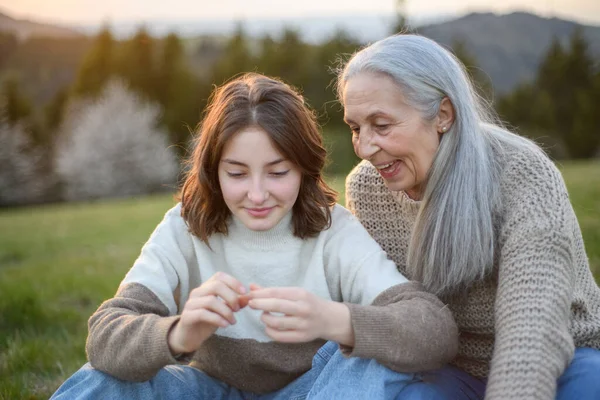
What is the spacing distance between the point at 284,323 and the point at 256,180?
0.66 m

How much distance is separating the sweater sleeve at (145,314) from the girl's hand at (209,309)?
94 mm

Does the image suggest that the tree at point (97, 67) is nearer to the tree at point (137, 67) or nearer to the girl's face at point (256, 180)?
the tree at point (137, 67)

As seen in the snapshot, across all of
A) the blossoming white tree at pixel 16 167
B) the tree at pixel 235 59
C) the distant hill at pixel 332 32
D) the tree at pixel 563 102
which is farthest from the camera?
the tree at pixel 235 59

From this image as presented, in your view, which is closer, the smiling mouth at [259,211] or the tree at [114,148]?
the smiling mouth at [259,211]

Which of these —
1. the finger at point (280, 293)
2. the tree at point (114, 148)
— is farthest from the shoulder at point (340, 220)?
the tree at point (114, 148)

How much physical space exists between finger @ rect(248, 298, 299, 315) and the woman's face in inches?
32.4

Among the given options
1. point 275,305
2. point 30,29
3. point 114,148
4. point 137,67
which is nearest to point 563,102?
point 137,67

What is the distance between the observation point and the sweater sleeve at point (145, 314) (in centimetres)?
238

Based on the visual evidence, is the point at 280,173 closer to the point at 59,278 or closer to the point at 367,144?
the point at 367,144

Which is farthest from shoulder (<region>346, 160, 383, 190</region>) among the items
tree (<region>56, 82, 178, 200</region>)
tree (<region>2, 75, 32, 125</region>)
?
tree (<region>2, 75, 32, 125</region>)

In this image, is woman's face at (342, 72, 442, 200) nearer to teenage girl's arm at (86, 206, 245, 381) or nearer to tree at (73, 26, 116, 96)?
teenage girl's arm at (86, 206, 245, 381)

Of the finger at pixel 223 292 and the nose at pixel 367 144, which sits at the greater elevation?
the nose at pixel 367 144

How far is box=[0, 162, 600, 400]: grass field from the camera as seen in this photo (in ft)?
12.6

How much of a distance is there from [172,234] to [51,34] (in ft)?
108
